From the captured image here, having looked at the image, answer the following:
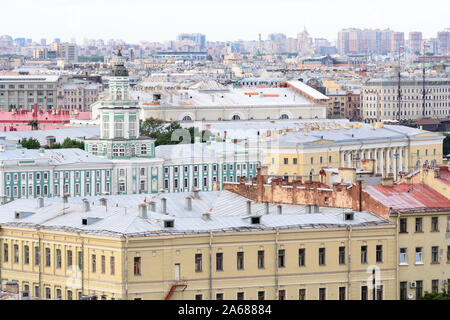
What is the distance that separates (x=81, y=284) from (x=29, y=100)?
107 meters

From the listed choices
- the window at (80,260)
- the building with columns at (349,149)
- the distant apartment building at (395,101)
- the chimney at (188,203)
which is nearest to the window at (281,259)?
the window at (80,260)

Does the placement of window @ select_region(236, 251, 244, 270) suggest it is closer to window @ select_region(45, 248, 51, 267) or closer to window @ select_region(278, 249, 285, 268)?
window @ select_region(278, 249, 285, 268)

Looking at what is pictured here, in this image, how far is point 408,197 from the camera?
110 feet

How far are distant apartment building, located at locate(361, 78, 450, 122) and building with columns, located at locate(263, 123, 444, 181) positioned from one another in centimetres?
5604

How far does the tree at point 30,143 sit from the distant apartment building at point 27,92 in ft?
209

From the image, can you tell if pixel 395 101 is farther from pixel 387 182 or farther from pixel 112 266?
pixel 112 266

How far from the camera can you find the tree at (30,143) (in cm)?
7038

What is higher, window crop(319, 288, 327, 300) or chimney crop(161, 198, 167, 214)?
chimney crop(161, 198, 167, 214)

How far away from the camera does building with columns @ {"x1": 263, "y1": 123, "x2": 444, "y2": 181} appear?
222 feet

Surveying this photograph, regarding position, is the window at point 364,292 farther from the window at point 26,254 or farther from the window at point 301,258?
the window at point 26,254

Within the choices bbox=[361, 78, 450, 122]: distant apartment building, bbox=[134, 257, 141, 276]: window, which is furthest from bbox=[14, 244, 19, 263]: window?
bbox=[361, 78, 450, 122]: distant apartment building

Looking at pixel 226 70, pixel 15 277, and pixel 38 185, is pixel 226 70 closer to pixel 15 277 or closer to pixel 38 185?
pixel 38 185

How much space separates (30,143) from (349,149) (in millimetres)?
12828

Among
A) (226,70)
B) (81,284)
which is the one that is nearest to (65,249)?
(81,284)
